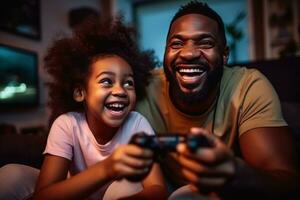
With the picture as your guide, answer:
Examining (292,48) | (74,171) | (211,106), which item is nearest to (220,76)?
(211,106)

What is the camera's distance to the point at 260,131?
2.84 feet

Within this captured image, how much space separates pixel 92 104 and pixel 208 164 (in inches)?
18.3

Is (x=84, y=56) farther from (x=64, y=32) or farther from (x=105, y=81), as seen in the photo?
(x=64, y=32)

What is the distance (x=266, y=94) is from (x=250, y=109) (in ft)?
0.21

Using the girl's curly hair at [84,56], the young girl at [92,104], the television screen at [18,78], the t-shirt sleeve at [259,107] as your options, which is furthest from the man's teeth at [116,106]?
the television screen at [18,78]

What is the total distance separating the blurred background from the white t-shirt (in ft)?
3.02

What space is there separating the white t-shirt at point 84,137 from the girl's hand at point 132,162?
1.12ft

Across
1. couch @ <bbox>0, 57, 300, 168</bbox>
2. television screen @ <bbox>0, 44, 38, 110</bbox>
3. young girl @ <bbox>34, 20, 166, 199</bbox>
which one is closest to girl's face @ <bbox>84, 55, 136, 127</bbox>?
young girl @ <bbox>34, 20, 166, 199</bbox>

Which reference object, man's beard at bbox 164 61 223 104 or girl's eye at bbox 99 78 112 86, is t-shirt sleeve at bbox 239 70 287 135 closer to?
man's beard at bbox 164 61 223 104

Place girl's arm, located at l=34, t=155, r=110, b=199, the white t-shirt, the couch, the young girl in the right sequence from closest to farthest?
girl's arm, located at l=34, t=155, r=110, b=199 < the young girl < the white t-shirt < the couch

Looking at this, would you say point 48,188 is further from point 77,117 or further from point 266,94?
point 266,94

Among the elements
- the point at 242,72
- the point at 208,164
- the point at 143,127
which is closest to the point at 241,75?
the point at 242,72

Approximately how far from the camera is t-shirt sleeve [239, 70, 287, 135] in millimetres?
887

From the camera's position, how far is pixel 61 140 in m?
0.91
